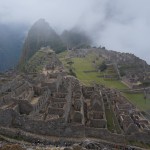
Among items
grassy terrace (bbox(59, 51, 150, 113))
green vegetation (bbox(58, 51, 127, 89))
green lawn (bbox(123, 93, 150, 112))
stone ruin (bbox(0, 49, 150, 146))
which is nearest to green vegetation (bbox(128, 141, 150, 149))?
stone ruin (bbox(0, 49, 150, 146))

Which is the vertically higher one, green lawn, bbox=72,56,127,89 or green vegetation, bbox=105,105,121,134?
green lawn, bbox=72,56,127,89

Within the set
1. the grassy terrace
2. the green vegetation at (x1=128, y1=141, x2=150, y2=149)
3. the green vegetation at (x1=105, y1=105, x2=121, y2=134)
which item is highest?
the grassy terrace

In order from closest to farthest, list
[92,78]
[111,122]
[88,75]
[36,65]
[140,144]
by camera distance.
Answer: [140,144]
[111,122]
[36,65]
[92,78]
[88,75]

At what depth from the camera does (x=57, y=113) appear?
5862 centimetres

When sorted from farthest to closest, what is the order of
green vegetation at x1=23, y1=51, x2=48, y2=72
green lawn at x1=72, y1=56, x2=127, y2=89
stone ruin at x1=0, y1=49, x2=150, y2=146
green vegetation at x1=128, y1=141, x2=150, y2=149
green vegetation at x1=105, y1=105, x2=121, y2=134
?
green lawn at x1=72, y1=56, x2=127, y2=89 → green vegetation at x1=23, y1=51, x2=48, y2=72 → green vegetation at x1=105, y1=105, x2=121, y2=134 → green vegetation at x1=128, y1=141, x2=150, y2=149 → stone ruin at x1=0, y1=49, x2=150, y2=146

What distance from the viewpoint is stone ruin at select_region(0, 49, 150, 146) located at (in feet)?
180

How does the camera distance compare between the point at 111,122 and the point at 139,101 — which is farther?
the point at 139,101

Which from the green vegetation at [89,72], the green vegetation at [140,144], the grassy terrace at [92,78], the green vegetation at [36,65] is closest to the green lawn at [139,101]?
the grassy terrace at [92,78]

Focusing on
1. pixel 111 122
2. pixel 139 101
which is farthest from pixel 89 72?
pixel 111 122

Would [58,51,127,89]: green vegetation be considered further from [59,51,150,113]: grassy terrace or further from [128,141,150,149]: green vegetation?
[128,141,150,149]: green vegetation

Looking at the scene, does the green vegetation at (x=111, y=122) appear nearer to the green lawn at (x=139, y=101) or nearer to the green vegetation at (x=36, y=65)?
the green lawn at (x=139, y=101)

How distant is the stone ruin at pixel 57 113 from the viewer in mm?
54719

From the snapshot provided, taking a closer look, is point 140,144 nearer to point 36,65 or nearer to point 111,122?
point 111,122

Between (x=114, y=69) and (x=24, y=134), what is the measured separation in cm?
8658
